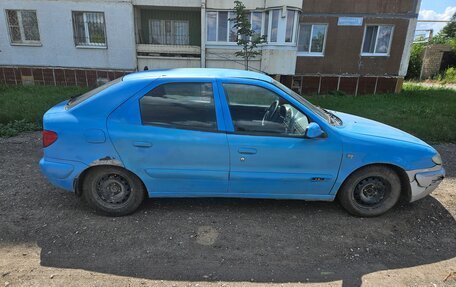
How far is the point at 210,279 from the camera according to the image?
273 centimetres

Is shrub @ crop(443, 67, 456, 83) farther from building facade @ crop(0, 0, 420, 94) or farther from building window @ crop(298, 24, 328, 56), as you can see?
building window @ crop(298, 24, 328, 56)

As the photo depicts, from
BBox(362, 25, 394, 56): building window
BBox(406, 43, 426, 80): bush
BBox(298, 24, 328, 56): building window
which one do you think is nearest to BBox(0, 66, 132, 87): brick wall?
BBox(298, 24, 328, 56): building window

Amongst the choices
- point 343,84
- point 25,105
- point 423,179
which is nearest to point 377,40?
point 343,84

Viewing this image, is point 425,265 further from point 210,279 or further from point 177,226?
point 177,226

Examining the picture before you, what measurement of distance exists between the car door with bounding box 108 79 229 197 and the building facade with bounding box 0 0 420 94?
1049cm

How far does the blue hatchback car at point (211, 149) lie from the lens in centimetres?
342

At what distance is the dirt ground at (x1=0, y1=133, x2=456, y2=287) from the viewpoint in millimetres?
2771

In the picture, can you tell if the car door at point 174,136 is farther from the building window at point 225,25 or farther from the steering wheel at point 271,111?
the building window at point 225,25

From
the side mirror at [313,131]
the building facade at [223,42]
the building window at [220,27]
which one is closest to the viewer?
the side mirror at [313,131]

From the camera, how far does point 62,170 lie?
3.49 meters

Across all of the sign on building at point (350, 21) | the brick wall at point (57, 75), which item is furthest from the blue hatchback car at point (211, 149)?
the sign on building at point (350, 21)

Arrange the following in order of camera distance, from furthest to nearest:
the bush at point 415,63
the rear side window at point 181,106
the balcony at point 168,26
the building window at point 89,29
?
the bush at point 415,63 < the balcony at point 168,26 < the building window at point 89,29 < the rear side window at point 181,106

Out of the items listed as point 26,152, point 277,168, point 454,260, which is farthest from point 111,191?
point 454,260

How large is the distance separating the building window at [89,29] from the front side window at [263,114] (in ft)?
38.9
